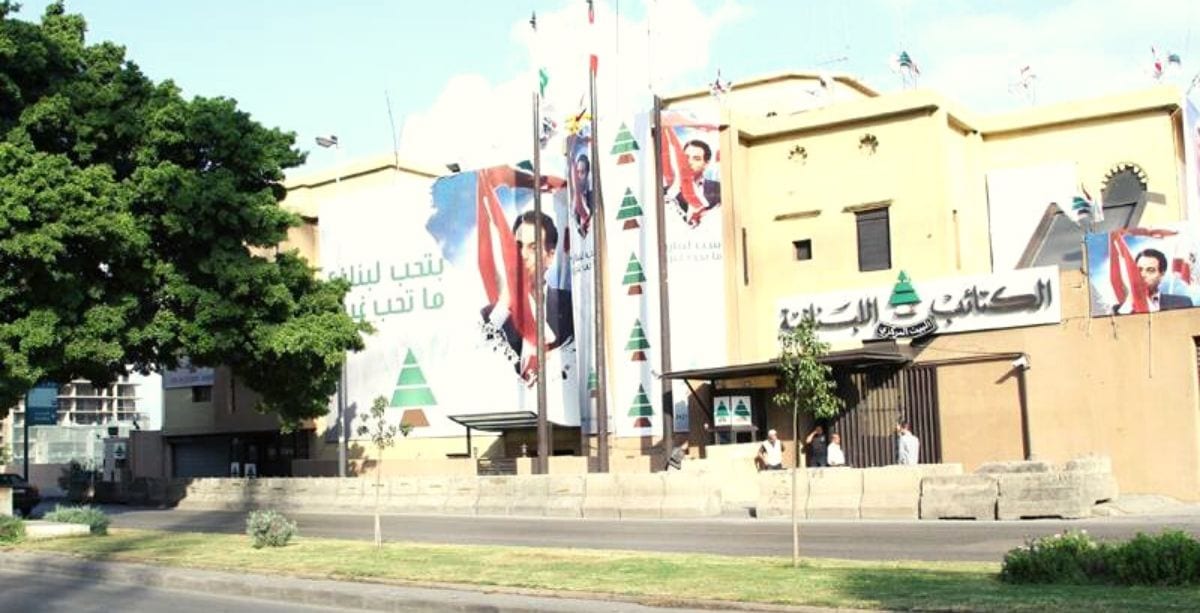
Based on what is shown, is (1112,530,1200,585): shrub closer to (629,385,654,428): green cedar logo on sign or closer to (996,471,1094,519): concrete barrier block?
(996,471,1094,519): concrete barrier block

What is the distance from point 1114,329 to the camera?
3155cm

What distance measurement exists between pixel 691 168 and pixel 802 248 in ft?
14.1

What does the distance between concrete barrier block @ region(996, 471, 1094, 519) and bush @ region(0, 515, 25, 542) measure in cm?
1765

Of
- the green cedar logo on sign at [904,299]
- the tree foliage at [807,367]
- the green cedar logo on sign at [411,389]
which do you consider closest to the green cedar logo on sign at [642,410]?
the green cedar logo on sign at [904,299]

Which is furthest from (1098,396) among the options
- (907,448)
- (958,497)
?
(958,497)

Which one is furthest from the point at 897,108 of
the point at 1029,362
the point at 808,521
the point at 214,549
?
the point at 214,549

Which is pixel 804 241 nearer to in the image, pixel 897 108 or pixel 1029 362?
pixel 897 108

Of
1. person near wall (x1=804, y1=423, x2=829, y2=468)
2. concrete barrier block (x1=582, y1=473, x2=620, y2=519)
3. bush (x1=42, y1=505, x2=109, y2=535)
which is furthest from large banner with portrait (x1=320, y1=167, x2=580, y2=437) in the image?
bush (x1=42, y1=505, x2=109, y2=535)

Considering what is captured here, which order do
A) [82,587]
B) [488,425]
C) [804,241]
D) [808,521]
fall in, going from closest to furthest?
[82,587], [808,521], [804,241], [488,425]

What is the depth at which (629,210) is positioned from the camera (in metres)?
41.5

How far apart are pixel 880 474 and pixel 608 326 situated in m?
16.8

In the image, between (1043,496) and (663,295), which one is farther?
(663,295)

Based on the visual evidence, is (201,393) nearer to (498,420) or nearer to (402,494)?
(498,420)

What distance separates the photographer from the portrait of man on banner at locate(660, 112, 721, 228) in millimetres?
40500
